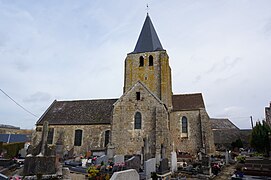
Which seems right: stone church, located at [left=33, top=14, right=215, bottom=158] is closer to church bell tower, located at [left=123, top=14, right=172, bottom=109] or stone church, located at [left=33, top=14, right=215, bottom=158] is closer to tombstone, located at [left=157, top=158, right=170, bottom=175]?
church bell tower, located at [left=123, top=14, right=172, bottom=109]

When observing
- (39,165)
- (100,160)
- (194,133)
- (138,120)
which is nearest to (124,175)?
(39,165)

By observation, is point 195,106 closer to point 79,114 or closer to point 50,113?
point 79,114

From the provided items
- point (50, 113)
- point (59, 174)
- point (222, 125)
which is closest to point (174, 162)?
point (59, 174)

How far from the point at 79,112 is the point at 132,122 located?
9.14 m

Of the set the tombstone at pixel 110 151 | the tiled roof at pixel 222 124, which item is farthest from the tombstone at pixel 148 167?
the tiled roof at pixel 222 124

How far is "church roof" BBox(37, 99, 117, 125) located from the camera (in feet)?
75.0

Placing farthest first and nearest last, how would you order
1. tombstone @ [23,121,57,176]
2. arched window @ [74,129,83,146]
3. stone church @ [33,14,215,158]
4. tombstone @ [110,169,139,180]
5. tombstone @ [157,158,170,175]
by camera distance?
arched window @ [74,129,83,146] < stone church @ [33,14,215,158] < tombstone @ [157,158,170,175] < tombstone @ [23,121,57,176] < tombstone @ [110,169,139,180]

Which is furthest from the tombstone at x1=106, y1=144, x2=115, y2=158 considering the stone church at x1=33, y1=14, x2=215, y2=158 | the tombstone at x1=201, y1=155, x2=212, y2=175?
the tombstone at x1=201, y1=155, x2=212, y2=175

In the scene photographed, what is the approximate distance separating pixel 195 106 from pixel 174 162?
11551 mm

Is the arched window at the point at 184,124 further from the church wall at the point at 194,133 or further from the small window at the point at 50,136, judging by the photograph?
the small window at the point at 50,136

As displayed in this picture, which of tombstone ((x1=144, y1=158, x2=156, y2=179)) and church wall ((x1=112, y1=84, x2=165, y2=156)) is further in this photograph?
church wall ((x1=112, y1=84, x2=165, y2=156))

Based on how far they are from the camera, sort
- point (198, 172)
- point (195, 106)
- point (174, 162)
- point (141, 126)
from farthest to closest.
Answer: point (195, 106)
point (141, 126)
point (174, 162)
point (198, 172)

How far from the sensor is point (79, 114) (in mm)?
24266

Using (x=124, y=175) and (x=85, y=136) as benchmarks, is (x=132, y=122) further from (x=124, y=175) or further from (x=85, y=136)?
(x=124, y=175)
